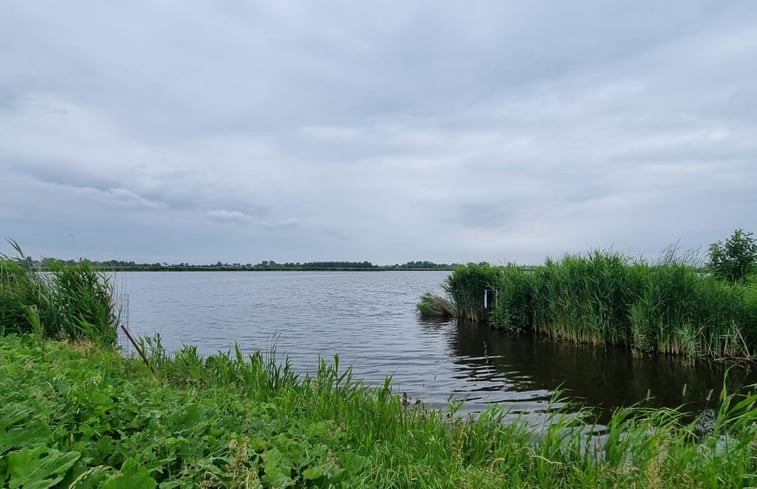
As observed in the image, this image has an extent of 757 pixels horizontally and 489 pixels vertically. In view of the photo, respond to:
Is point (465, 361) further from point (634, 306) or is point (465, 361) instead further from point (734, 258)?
point (734, 258)

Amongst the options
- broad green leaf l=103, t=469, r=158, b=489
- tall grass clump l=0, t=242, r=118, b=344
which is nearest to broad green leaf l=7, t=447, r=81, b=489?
broad green leaf l=103, t=469, r=158, b=489

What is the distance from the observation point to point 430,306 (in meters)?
25.8

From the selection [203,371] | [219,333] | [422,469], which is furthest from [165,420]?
[219,333]

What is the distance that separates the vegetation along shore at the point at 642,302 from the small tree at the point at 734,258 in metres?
0.03

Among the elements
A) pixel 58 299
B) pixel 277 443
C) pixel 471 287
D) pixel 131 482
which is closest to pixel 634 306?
pixel 471 287

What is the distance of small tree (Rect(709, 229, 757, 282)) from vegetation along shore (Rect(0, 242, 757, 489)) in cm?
1614

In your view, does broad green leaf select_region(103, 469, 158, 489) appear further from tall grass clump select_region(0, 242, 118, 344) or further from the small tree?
the small tree

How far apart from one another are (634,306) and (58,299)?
14840 mm

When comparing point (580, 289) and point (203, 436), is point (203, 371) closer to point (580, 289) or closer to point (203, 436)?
point (203, 436)

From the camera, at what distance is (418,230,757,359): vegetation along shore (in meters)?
12.1

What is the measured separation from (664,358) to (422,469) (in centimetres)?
1202

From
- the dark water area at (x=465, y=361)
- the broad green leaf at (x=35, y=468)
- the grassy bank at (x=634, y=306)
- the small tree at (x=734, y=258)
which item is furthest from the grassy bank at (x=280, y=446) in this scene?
the small tree at (x=734, y=258)

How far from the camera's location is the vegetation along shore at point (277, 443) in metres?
2.23

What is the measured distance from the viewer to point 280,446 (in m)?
2.86
